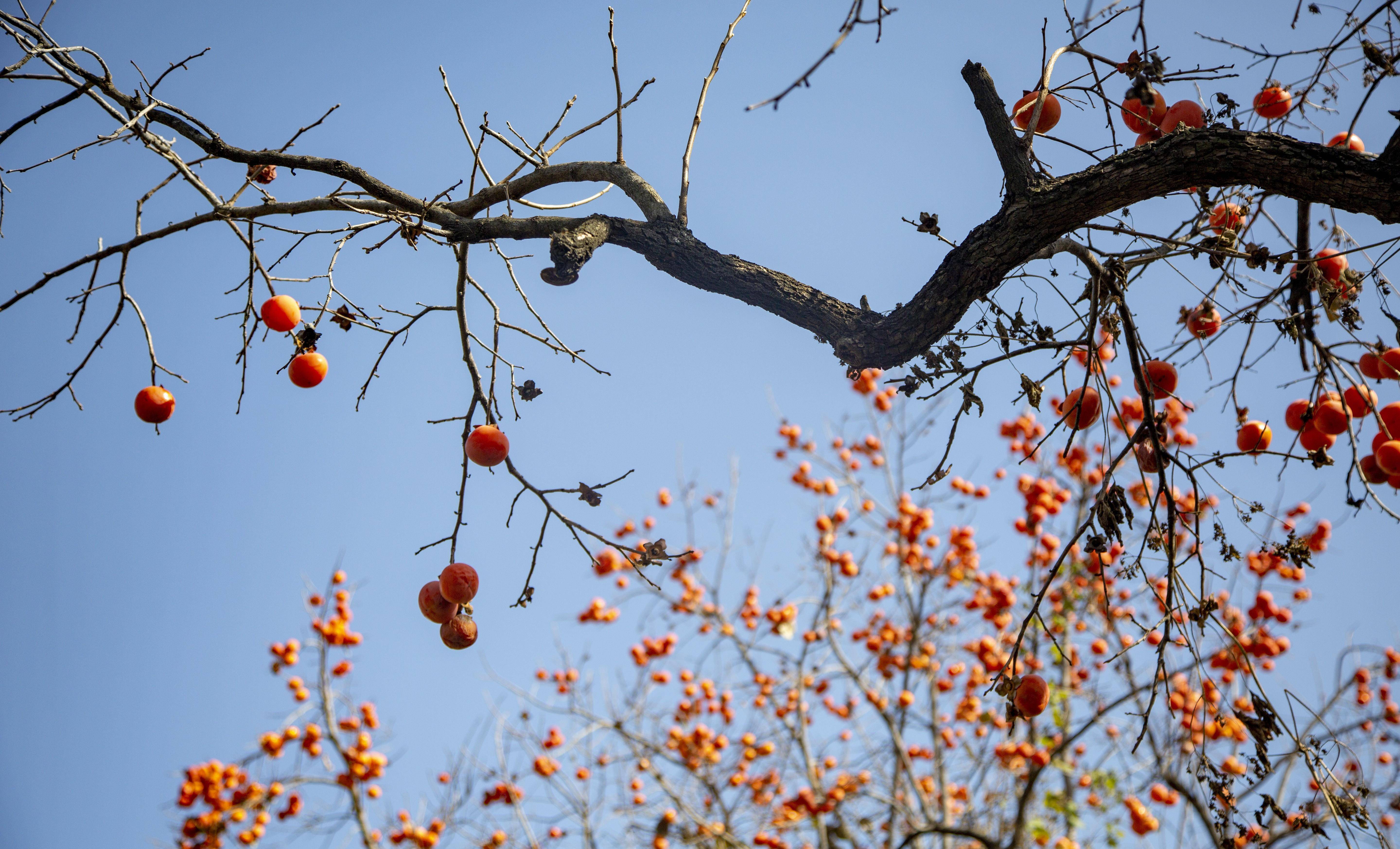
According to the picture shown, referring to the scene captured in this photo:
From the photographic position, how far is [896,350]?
6.57ft

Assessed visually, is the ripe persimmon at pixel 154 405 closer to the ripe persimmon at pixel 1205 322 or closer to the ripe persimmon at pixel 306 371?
the ripe persimmon at pixel 306 371

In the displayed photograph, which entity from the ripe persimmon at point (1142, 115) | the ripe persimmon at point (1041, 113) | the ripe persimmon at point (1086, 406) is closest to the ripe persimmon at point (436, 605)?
the ripe persimmon at point (1086, 406)

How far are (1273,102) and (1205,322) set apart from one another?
2.21 ft

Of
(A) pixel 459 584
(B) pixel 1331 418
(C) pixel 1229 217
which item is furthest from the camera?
(C) pixel 1229 217

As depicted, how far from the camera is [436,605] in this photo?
2.05 metres

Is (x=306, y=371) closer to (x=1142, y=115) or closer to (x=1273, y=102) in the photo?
(x=1142, y=115)

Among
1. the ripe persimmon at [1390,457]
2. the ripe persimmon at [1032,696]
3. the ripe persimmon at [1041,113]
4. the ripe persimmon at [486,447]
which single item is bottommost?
the ripe persimmon at [1032,696]

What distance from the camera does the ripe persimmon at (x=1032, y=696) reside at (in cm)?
204

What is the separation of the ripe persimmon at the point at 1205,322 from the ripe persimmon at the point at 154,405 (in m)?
3.05

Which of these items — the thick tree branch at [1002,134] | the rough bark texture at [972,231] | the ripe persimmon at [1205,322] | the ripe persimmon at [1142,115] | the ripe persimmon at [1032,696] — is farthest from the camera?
the ripe persimmon at [1205,322]

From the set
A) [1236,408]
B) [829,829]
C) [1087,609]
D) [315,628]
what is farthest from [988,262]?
[315,628]

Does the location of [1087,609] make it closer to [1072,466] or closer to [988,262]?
[1072,466]

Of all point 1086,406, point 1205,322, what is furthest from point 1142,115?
point 1086,406

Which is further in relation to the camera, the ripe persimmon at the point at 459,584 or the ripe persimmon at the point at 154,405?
the ripe persimmon at the point at 154,405
